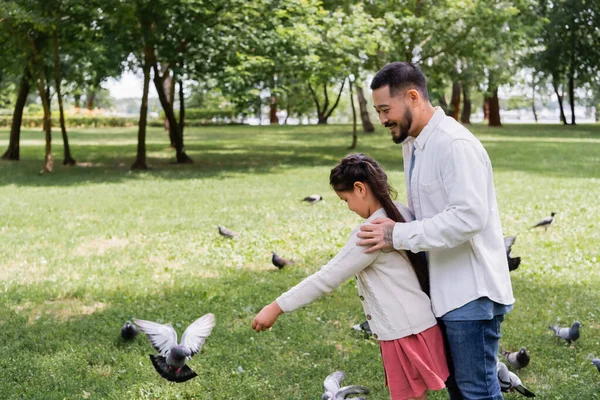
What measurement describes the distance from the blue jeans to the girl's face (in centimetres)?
61

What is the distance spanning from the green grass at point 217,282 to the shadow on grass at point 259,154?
1123 millimetres

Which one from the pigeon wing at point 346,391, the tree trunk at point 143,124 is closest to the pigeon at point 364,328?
the pigeon wing at point 346,391

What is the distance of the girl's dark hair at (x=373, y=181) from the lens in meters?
3.40

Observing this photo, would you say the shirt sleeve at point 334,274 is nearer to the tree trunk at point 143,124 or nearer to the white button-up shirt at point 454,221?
the white button-up shirt at point 454,221

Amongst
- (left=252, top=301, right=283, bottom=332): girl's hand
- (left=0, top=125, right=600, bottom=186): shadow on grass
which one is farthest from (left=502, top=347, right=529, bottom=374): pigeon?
(left=0, top=125, right=600, bottom=186): shadow on grass

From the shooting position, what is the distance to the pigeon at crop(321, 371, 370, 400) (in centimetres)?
444

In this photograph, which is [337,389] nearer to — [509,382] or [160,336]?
[509,382]

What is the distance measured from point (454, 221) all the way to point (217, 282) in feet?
17.0

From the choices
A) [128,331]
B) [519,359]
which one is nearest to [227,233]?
[128,331]

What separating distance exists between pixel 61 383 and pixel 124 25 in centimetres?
1464

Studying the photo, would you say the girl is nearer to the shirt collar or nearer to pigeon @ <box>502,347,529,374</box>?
the shirt collar

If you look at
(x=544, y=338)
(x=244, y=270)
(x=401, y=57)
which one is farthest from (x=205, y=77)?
(x=544, y=338)

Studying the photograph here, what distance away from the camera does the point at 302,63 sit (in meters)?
20.3

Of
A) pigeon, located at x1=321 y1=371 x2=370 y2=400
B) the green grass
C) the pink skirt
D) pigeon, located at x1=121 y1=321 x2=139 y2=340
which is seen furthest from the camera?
pigeon, located at x1=121 y1=321 x2=139 y2=340
